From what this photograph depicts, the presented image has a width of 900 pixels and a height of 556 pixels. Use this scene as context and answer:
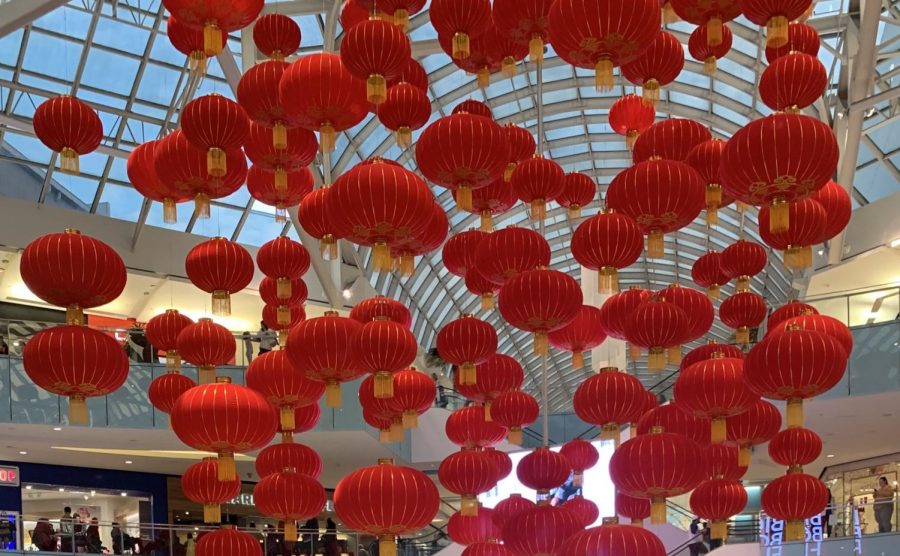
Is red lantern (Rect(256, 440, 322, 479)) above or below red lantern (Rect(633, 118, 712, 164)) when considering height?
below

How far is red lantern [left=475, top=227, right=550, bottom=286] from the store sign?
64.0 feet

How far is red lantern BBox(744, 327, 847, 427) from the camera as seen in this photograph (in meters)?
10.1

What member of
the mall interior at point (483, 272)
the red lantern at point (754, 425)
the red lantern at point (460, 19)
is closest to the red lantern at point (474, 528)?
the mall interior at point (483, 272)

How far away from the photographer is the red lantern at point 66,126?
1142cm

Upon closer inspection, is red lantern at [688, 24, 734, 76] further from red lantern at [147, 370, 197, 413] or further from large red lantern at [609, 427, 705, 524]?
red lantern at [147, 370, 197, 413]

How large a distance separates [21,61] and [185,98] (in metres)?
17.0

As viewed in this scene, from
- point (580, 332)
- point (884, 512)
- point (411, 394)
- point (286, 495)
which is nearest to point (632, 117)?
point (580, 332)

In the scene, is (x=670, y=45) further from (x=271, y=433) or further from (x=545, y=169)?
(x=271, y=433)

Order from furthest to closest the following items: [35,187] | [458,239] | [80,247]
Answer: [35,187] → [458,239] → [80,247]

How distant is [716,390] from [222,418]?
13.4 ft

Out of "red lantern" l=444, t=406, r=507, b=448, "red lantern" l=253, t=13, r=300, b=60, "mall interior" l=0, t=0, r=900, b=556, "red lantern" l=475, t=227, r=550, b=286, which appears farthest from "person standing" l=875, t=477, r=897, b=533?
"red lantern" l=253, t=13, r=300, b=60

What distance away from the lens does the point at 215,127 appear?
396 inches

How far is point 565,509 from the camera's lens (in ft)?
40.7

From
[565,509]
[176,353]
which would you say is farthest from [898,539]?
[176,353]
